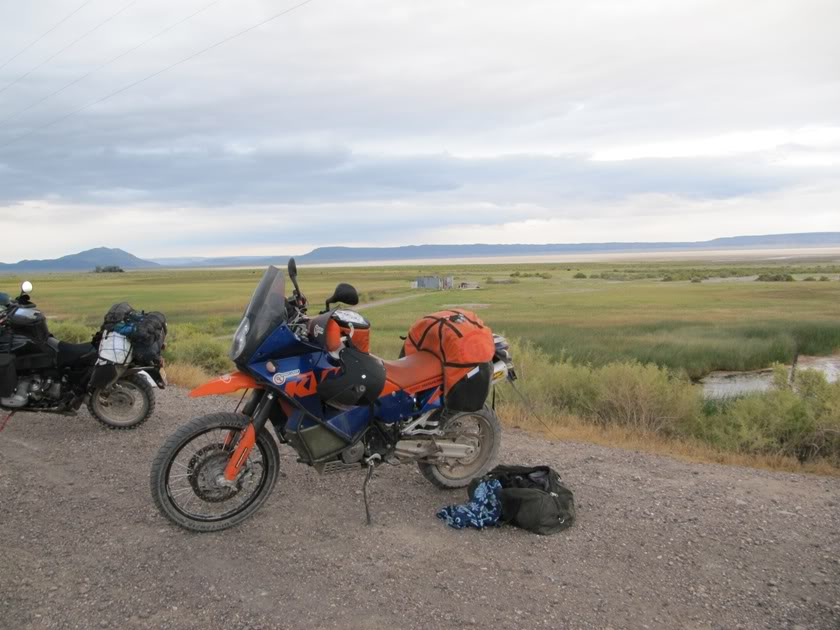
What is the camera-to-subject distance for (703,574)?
373cm

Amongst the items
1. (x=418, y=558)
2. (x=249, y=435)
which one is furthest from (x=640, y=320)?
(x=249, y=435)

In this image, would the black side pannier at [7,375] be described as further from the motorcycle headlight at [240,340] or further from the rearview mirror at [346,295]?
the rearview mirror at [346,295]

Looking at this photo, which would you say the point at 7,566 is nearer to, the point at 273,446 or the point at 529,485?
the point at 273,446

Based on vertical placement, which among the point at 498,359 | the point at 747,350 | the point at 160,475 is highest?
the point at 498,359

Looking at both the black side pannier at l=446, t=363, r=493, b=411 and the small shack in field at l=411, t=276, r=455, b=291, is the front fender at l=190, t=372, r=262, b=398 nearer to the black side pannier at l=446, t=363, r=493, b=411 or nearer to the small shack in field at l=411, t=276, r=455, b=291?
the black side pannier at l=446, t=363, r=493, b=411

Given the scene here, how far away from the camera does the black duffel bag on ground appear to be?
4297 mm

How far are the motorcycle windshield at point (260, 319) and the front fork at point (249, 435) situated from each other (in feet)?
1.30

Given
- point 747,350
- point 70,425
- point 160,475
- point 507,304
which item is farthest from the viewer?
point 507,304

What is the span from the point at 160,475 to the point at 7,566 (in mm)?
978

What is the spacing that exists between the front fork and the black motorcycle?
126 inches

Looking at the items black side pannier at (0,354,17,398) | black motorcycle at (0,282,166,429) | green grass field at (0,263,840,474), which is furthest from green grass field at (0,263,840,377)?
black side pannier at (0,354,17,398)

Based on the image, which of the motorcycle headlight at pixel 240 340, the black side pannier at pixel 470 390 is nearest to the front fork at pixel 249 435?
the motorcycle headlight at pixel 240 340

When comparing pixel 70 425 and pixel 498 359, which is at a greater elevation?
pixel 498 359

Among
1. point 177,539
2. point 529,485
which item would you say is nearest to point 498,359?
point 529,485
